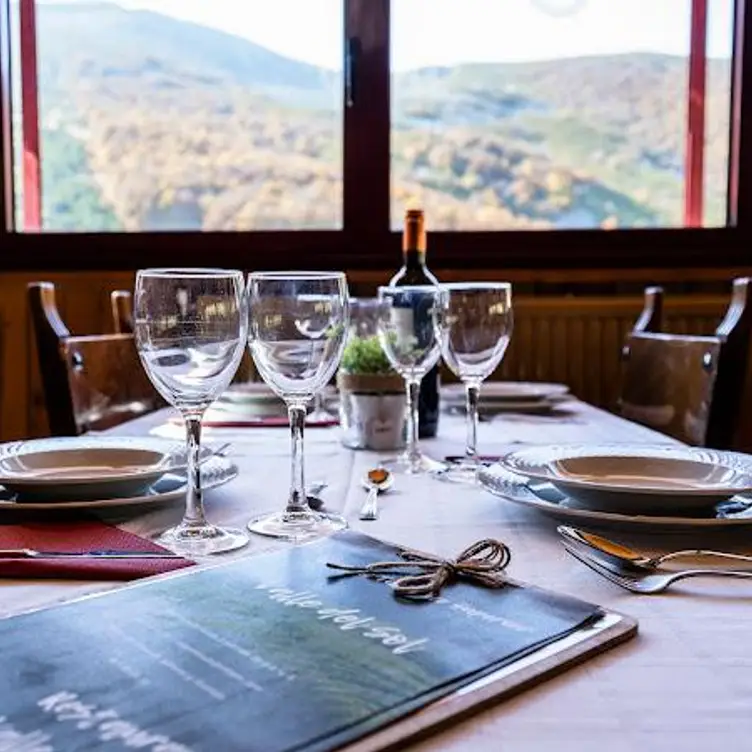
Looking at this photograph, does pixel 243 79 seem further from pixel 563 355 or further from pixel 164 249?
pixel 563 355

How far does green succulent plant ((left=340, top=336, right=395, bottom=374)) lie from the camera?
3.80 feet

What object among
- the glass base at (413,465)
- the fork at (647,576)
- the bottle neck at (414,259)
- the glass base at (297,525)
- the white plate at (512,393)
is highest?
the bottle neck at (414,259)

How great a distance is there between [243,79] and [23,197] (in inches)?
26.7

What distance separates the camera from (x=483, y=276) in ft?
8.32

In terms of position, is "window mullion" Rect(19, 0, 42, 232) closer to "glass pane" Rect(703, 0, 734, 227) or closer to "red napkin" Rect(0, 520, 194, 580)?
"glass pane" Rect(703, 0, 734, 227)

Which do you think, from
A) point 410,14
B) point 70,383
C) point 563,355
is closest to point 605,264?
point 563,355

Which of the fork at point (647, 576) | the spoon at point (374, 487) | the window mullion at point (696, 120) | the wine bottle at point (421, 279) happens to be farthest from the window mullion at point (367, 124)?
the fork at point (647, 576)

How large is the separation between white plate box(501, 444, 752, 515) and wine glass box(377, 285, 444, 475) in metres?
0.17

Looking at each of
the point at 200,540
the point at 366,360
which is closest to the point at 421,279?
the point at 366,360

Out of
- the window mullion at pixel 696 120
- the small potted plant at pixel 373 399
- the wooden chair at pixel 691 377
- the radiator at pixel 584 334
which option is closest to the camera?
the small potted plant at pixel 373 399

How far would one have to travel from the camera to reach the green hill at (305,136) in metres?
2.65

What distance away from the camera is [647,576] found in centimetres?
59

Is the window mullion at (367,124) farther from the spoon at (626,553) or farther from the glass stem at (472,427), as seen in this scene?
the spoon at (626,553)

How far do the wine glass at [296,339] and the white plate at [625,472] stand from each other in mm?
180
